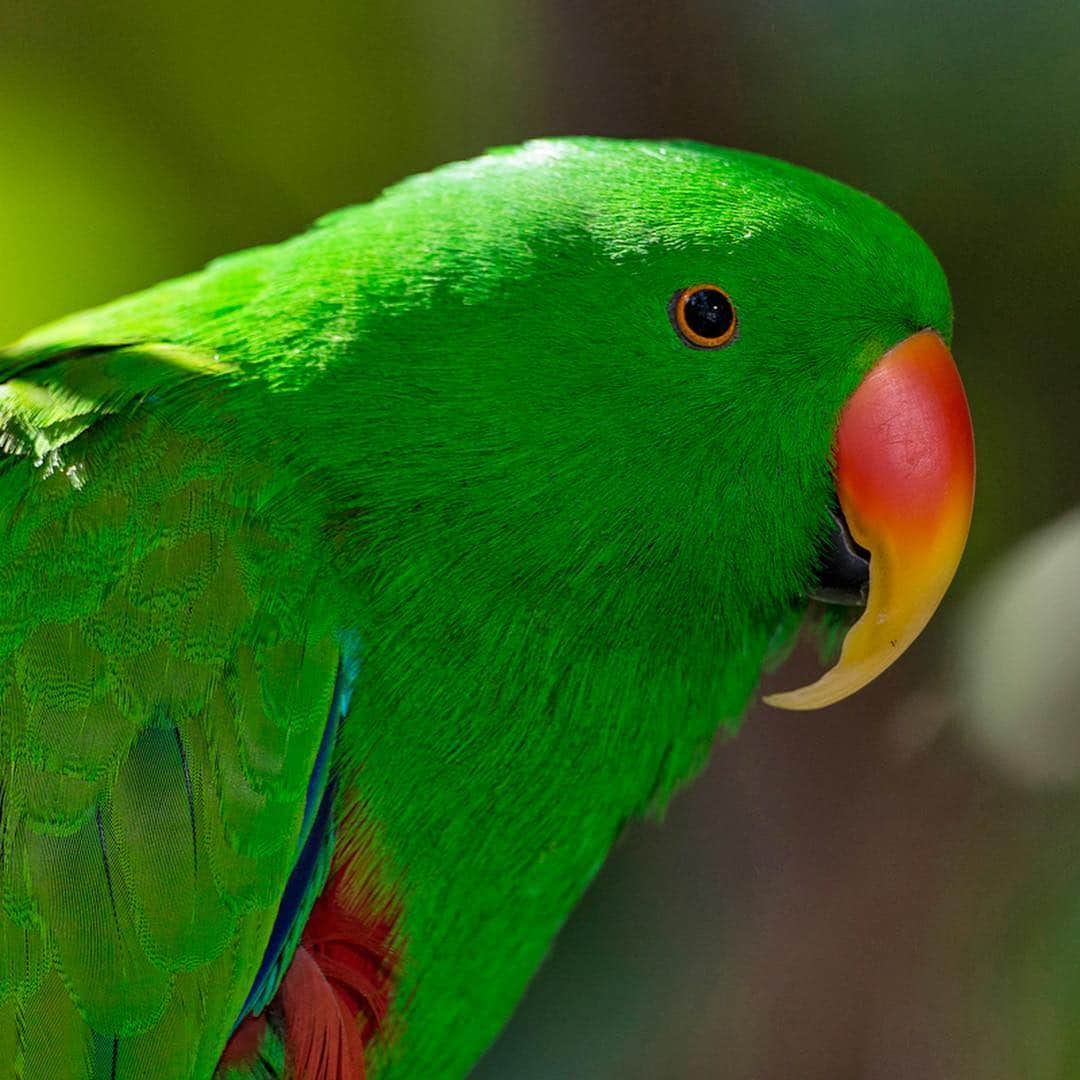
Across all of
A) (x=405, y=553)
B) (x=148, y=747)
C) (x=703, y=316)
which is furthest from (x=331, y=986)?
(x=703, y=316)

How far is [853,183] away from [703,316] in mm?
1609

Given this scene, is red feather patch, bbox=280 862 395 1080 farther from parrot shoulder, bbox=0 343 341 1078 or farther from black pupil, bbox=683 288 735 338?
black pupil, bbox=683 288 735 338

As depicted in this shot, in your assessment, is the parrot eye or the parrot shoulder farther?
the parrot eye

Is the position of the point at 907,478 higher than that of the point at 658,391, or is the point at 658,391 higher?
the point at 658,391

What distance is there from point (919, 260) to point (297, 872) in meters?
1.04

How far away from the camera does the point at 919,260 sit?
1653 millimetres

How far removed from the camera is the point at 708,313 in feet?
5.20

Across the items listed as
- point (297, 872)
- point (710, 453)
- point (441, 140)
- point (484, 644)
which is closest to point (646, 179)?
point (710, 453)

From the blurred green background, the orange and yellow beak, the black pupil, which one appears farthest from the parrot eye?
the blurred green background

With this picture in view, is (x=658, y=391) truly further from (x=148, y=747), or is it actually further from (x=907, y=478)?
(x=148, y=747)

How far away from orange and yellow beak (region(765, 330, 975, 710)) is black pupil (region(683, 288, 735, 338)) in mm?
176

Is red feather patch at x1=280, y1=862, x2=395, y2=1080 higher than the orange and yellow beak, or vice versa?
the orange and yellow beak

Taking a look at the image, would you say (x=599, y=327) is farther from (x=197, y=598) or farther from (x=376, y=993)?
(x=376, y=993)

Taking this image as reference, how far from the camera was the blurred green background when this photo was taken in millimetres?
2441
